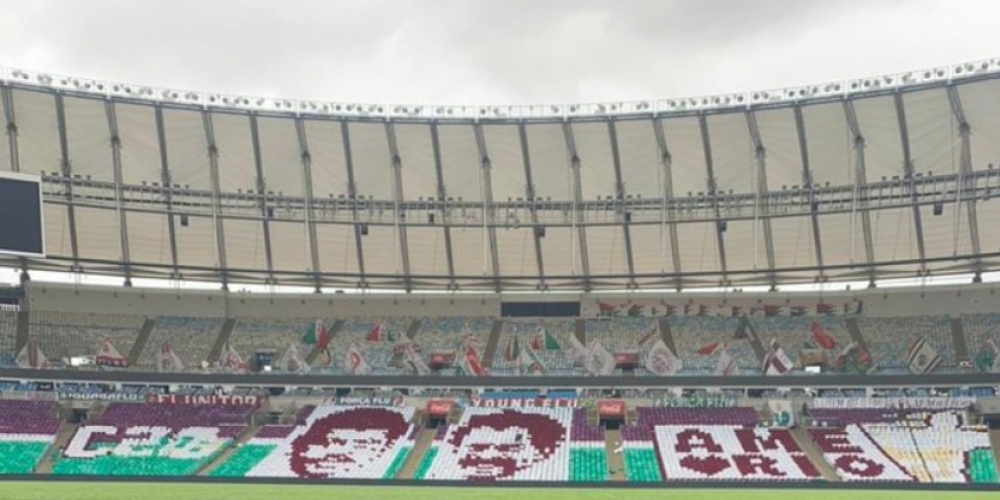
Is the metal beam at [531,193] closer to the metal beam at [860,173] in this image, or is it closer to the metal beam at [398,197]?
the metal beam at [398,197]

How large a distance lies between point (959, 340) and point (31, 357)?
182 feet

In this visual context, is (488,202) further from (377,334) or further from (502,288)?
(377,334)

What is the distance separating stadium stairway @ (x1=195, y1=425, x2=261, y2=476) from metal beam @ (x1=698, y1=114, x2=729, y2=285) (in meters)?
29.5

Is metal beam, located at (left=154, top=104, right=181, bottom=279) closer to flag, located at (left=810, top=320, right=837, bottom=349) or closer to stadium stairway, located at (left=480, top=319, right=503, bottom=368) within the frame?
stadium stairway, located at (left=480, top=319, right=503, bottom=368)

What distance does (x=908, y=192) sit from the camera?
165 feet

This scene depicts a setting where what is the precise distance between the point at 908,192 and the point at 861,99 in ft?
21.3

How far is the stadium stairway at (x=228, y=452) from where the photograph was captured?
147 feet

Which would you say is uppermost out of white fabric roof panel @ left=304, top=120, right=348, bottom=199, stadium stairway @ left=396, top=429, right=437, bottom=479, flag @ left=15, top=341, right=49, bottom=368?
white fabric roof panel @ left=304, top=120, right=348, bottom=199

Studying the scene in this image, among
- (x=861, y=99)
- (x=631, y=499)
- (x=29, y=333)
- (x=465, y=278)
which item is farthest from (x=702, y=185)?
(x=29, y=333)

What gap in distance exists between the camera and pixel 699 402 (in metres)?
52.7

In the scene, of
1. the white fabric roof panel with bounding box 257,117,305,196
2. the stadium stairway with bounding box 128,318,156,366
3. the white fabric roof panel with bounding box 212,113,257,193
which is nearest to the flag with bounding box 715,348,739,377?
the white fabric roof panel with bounding box 257,117,305,196

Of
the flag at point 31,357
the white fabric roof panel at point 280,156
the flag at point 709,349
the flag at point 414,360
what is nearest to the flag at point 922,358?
the flag at point 709,349

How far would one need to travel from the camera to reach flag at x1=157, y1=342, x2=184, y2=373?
5616cm

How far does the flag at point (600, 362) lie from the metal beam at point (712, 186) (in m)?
9.03
